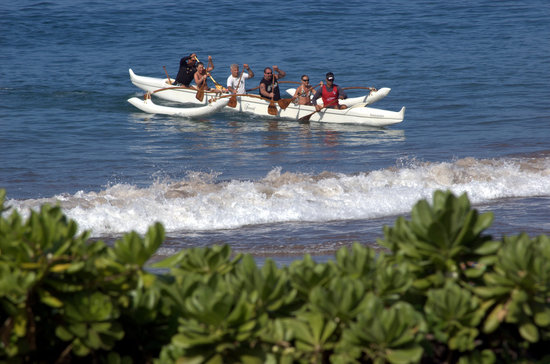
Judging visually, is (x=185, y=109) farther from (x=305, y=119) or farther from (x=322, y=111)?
(x=322, y=111)

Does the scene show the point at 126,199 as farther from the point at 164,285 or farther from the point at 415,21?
the point at 415,21

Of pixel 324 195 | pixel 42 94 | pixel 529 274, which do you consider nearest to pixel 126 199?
pixel 324 195

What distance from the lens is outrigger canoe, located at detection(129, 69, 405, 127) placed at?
642 inches

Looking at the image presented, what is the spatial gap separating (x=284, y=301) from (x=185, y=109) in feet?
50.7

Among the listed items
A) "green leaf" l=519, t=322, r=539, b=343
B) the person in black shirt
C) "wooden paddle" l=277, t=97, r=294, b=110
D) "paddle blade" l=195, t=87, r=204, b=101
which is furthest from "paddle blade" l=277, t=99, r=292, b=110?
"green leaf" l=519, t=322, r=539, b=343

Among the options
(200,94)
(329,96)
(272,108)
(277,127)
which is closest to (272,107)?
(272,108)

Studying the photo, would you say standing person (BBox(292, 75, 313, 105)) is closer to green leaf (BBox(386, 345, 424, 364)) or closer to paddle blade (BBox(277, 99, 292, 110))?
paddle blade (BBox(277, 99, 292, 110))

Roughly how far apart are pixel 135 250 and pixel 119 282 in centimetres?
13

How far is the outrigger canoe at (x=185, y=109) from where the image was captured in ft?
56.0

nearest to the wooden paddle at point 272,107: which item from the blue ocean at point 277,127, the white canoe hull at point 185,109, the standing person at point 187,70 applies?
the blue ocean at point 277,127

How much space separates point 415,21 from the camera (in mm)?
29047

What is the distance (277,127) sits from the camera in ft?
54.8

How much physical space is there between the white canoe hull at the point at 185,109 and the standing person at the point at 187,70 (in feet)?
2.78

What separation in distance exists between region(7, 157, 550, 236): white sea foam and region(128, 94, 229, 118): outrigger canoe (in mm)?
6396
